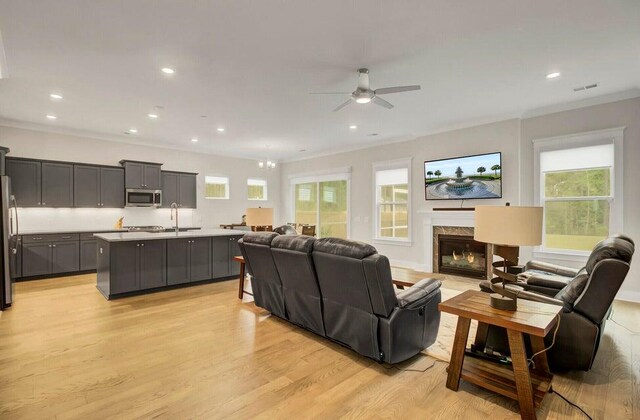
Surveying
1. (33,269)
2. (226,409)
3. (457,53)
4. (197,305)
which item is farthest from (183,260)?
(457,53)

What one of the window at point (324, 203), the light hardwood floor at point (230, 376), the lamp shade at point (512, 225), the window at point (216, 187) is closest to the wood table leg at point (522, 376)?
the light hardwood floor at point (230, 376)

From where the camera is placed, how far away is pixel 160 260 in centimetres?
502

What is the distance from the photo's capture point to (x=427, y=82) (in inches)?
166

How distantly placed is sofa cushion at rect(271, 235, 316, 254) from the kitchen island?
2.56m

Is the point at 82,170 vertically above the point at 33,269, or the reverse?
the point at 82,170

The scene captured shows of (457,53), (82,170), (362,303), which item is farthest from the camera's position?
(82,170)

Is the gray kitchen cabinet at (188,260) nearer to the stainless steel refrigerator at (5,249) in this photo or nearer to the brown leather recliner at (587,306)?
the stainless steel refrigerator at (5,249)

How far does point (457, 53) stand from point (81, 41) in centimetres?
391

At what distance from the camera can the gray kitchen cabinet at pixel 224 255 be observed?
18.7 feet

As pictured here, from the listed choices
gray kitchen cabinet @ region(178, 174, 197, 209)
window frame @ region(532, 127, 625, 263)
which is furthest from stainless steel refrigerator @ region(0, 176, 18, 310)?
window frame @ region(532, 127, 625, 263)

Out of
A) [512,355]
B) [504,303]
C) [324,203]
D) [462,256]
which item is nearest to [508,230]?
[504,303]

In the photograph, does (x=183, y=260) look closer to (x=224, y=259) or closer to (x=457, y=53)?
(x=224, y=259)

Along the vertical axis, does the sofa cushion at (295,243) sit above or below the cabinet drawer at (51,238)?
above

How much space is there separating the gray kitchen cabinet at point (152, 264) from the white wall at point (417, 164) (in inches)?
184
